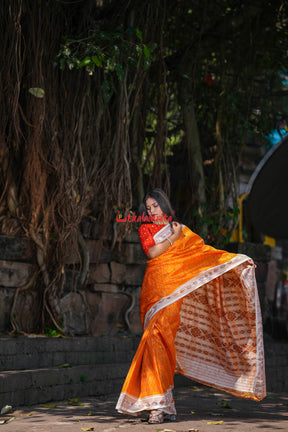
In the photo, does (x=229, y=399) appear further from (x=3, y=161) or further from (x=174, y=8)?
(x=174, y=8)

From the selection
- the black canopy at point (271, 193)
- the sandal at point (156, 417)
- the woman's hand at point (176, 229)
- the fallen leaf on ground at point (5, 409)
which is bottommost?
the fallen leaf on ground at point (5, 409)

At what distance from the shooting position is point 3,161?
6.05 meters

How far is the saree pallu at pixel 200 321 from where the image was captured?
3893mm

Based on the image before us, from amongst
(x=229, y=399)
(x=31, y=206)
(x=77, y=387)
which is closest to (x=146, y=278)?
(x=77, y=387)

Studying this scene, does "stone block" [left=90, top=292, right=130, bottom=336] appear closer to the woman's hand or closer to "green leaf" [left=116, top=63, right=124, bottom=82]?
"green leaf" [left=116, top=63, right=124, bottom=82]

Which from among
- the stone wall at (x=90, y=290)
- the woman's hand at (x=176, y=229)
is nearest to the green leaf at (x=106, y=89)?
the stone wall at (x=90, y=290)

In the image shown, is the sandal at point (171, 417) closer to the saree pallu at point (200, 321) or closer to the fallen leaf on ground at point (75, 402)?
the saree pallu at point (200, 321)

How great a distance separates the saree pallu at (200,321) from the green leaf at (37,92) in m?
2.25

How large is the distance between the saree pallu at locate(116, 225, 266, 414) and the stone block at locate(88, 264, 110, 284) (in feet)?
7.33

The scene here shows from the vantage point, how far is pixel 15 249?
5875 mm

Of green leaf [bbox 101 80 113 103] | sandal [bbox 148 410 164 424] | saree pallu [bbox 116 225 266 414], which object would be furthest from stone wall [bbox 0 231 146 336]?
sandal [bbox 148 410 164 424]

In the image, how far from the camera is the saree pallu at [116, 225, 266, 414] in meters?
3.89

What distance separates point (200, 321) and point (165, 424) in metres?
0.92

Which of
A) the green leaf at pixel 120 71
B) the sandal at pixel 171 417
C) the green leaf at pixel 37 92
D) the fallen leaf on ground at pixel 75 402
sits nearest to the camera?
the sandal at pixel 171 417
